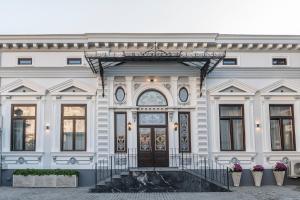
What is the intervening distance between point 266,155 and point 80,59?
996 centimetres

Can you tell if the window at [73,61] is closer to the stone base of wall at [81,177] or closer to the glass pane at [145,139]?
the glass pane at [145,139]

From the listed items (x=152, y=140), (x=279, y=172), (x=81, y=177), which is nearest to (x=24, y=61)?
(x=81, y=177)

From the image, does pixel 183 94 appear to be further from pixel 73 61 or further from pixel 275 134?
pixel 73 61

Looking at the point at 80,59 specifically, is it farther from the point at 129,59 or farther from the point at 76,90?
the point at 129,59

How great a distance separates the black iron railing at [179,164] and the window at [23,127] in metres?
3.47

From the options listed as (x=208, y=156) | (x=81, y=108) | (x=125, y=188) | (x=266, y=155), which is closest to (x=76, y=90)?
(x=81, y=108)

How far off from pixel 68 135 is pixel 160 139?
4345 millimetres

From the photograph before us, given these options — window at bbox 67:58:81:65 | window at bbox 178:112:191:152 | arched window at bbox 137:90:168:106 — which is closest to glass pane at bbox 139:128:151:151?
arched window at bbox 137:90:168:106

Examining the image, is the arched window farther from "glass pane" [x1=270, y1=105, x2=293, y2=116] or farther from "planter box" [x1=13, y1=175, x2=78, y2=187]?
"glass pane" [x1=270, y1=105, x2=293, y2=116]

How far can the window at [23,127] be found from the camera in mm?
17816

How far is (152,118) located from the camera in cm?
1808

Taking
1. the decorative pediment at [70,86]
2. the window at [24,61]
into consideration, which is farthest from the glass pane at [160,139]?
the window at [24,61]

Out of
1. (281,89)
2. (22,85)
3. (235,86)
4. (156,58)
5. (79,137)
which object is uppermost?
(156,58)

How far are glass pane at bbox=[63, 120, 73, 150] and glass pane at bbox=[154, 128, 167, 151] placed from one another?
399 cm
